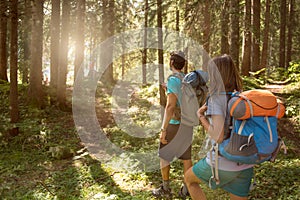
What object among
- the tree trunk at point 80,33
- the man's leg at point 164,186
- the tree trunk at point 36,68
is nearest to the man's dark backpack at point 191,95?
the man's leg at point 164,186

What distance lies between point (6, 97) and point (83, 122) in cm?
411

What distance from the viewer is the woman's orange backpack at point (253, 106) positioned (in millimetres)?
3033

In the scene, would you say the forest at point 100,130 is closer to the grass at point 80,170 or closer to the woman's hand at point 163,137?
the grass at point 80,170

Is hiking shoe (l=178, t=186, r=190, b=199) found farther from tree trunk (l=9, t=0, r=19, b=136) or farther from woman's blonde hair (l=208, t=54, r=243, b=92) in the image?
tree trunk (l=9, t=0, r=19, b=136)

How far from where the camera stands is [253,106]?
304cm

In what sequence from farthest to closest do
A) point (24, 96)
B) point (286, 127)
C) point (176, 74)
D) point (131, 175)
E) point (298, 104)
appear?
point (24, 96) < point (298, 104) < point (286, 127) < point (131, 175) < point (176, 74)

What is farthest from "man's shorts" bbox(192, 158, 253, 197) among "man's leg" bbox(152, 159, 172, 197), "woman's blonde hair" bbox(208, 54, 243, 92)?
"man's leg" bbox(152, 159, 172, 197)

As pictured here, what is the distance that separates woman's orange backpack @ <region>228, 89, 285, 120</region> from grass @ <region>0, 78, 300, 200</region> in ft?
9.87

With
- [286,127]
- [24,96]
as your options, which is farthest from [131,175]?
[24,96]

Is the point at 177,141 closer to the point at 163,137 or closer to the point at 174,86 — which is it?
the point at 163,137

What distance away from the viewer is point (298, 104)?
10945 millimetres

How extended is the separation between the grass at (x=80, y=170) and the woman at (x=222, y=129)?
240 cm

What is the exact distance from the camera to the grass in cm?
625

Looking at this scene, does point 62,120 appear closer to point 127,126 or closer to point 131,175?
point 127,126
